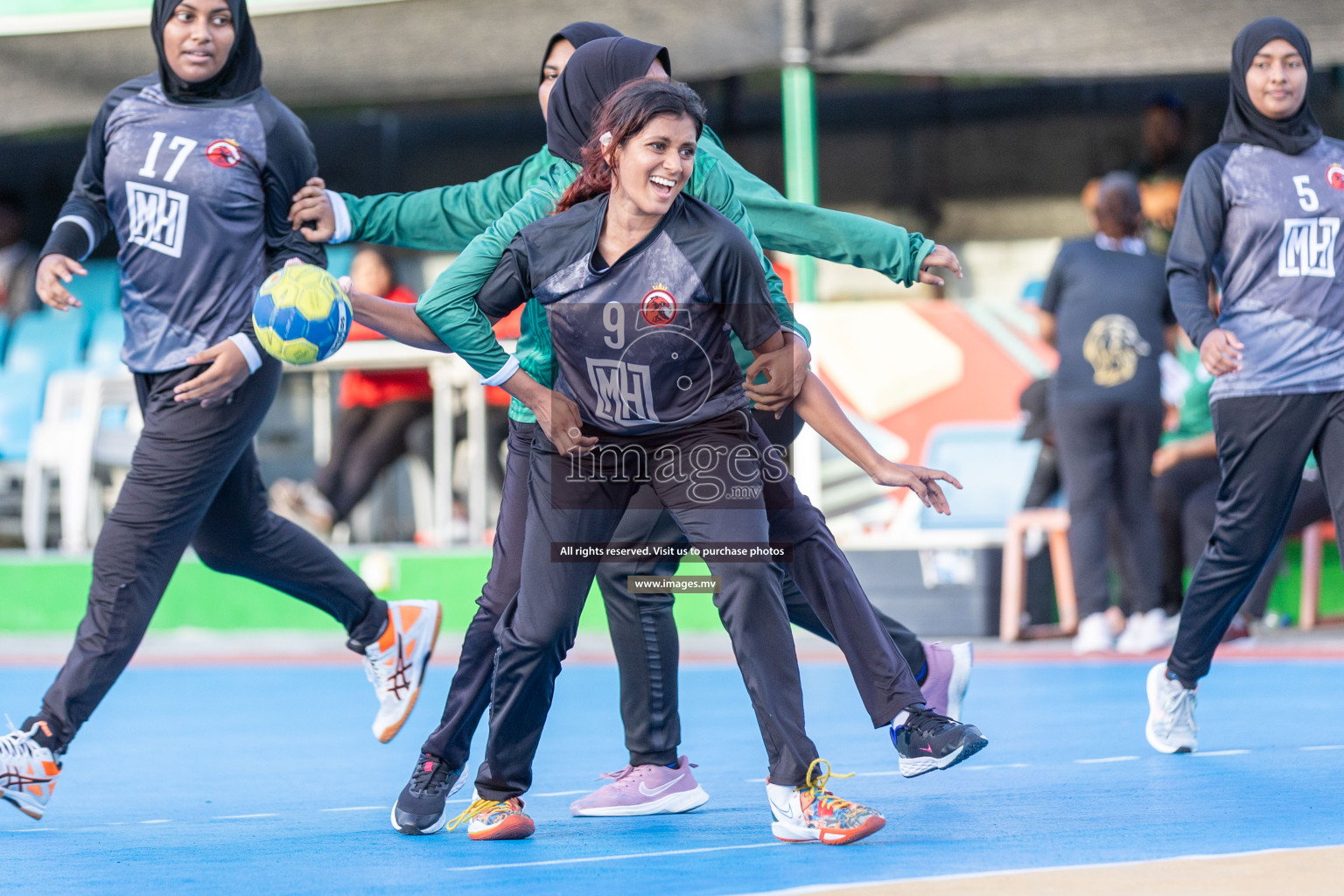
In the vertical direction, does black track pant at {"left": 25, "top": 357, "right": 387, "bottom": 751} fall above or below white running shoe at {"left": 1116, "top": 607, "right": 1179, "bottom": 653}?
above

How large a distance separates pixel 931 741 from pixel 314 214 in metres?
2.18

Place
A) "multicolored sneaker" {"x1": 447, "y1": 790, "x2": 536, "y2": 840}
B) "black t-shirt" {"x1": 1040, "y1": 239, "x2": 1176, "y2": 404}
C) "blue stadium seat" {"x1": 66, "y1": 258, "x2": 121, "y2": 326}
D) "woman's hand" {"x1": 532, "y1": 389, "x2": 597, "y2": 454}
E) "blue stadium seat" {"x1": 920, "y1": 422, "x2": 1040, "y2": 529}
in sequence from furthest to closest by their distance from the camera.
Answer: "blue stadium seat" {"x1": 66, "y1": 258, "x2": 121, "y2": 326} → "blue stadium seat" {"x1": 920, "y1": 422, "x2": 1040, "y2": 529} → "black t-shirt" {"x1": 1040, "y1": 239, "x2": 1176, "y2": 404} → "multicolored sneaker" {"x1": 447, "y1": 790, "x2": 536, "y2": 840} → "woman's hand" {"x1": 532, "y1": 389, "x2": 597, "y2": 454}

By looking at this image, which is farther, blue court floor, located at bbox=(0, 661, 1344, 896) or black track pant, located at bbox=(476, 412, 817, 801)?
black track pant, located at bbox=(476, 412, 817, 801)

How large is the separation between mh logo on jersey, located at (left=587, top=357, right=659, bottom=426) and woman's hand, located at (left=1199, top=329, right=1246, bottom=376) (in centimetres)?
186

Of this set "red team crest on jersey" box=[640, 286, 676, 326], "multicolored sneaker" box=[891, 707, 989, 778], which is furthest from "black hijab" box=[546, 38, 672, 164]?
"multicolored sneaker" box=[891, 707, 989, 778]

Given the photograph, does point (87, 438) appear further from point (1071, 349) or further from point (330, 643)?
point (1071, 349)

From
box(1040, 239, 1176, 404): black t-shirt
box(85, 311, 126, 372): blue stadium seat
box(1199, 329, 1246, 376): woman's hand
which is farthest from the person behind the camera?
box(85, 311, 126, 372): blue stadium seat

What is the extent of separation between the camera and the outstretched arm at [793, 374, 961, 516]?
382 centimetres

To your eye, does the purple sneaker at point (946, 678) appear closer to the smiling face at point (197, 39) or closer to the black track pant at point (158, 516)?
the black track pant at point (158, 516)

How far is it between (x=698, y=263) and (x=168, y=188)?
5.70ft

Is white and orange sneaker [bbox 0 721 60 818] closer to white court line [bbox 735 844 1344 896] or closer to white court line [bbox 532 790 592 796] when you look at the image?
white court line [bbox 532 790 592 796]

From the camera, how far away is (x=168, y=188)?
14.8 ft

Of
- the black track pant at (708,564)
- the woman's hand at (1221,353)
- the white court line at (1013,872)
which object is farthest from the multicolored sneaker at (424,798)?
the woman's hand at (1221,353)

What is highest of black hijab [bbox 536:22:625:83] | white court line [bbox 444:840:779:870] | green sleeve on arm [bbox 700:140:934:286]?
black hijab [bbox 536:22:625:83]
